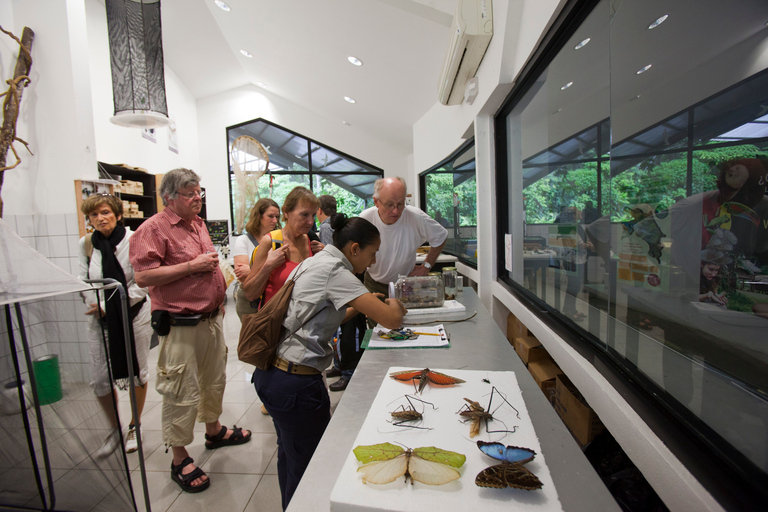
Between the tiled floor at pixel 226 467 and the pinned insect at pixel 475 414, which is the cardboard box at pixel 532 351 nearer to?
the pinned insect at pixel 475 414

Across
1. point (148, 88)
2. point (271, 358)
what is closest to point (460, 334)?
point (271, 358)

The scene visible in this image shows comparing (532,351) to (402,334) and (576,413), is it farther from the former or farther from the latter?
(402,334)

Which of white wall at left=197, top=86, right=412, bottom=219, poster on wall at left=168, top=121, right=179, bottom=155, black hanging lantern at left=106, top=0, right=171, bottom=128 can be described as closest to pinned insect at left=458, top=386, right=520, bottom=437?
black hanging lantern at left=106, top=0, right=171, bottom=128

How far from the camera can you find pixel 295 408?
4.22 feet

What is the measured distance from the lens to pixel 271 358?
1.29 m

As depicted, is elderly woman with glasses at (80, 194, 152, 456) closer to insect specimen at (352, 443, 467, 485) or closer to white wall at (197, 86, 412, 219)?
insect specimen at (352, 443, 467, 485)

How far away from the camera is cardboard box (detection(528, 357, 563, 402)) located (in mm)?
1660

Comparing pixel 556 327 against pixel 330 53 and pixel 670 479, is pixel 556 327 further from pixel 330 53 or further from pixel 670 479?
pixel 330 53

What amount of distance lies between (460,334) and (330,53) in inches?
174

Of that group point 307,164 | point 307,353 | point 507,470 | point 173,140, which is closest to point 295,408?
point 307,353

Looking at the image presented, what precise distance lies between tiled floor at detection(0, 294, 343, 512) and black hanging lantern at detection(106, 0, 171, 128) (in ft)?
7.64

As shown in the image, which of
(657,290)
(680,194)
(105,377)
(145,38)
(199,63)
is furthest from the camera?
(199,63)

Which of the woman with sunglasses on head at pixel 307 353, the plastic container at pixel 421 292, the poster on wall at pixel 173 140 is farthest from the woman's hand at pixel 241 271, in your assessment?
the poster on wall at pixel 173 140

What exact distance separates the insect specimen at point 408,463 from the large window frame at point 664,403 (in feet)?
1.34
